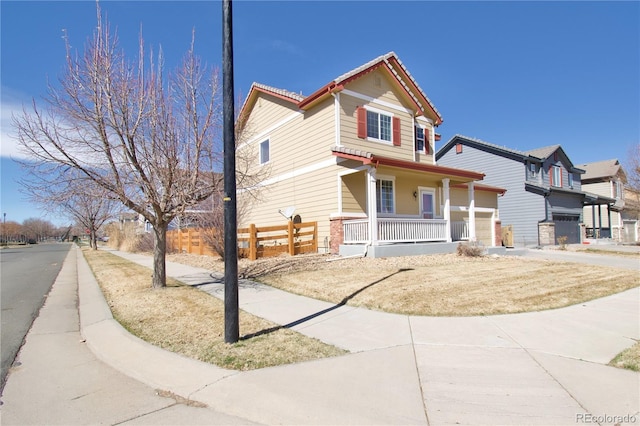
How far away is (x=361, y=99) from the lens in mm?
15688

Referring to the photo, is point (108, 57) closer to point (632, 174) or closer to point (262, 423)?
point (262, 423)

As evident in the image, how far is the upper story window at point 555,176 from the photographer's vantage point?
26391 mm

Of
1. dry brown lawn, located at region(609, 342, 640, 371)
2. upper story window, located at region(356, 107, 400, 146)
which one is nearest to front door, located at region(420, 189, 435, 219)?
upper story window, located at region(356, 107, 400, 146)

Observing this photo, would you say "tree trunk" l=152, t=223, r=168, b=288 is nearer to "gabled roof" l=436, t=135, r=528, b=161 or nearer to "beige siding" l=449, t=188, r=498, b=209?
"beige siding" l=449, t=188, r=498, b=209

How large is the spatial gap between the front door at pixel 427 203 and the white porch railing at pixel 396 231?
2.55m

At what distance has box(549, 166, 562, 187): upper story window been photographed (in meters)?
26.4

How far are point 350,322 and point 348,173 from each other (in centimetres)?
890

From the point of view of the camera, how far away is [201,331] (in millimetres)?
5328

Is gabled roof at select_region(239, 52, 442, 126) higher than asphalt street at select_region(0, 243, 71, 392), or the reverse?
gabled roof at select_region(239, 52, 442, 126)

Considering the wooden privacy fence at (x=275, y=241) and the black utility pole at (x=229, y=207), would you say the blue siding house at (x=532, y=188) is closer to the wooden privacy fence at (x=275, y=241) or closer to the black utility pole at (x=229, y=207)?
the wooden privacy fence at (x=275, y=241)

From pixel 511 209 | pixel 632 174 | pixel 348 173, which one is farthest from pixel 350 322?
pixel 632 174

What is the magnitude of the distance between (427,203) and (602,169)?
29613 mm

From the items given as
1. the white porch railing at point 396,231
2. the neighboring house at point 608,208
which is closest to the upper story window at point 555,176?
the neighboring house at point 608,208

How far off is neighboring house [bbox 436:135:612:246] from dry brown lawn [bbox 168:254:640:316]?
12.9m
